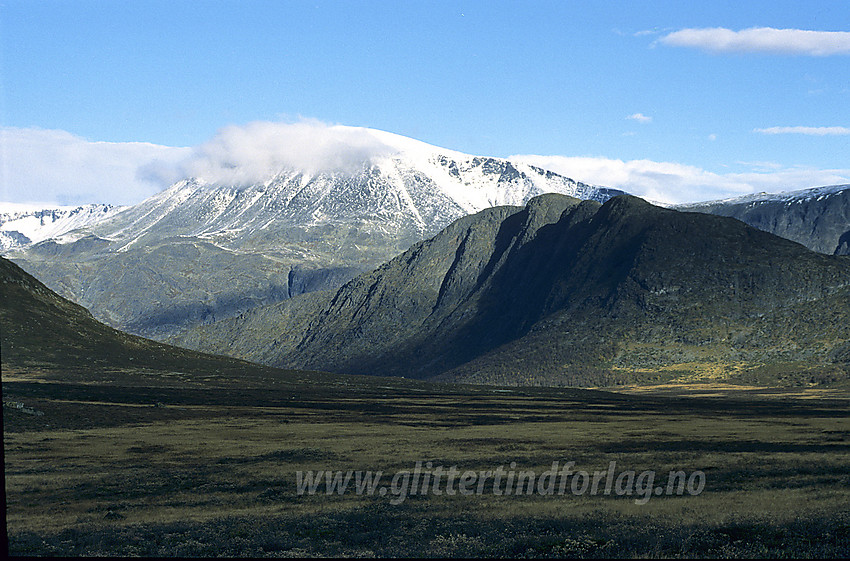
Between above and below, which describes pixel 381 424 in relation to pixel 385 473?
below

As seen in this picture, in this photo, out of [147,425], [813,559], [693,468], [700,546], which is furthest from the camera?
[147,425]

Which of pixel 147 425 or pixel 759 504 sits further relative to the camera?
pixel 147 425

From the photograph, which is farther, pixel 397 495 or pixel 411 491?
pixel 411 491

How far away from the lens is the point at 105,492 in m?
61.7

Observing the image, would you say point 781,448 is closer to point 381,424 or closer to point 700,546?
point 700,546

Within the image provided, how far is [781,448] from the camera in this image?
81500 millimetres

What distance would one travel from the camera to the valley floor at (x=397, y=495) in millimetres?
41656

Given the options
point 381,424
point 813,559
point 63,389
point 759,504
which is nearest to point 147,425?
point 381,424

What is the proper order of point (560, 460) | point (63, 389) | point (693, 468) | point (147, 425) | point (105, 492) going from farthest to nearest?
point (63, 389) → point (147, 425) → point (560, 460) → point (693, 468) → point (105, 492)

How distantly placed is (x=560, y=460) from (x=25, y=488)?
131 ft

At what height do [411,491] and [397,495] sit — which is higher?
[397,495]

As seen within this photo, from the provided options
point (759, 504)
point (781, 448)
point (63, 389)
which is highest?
point (759, 504)

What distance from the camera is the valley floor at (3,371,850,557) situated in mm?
41656

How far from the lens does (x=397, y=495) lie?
189ft
